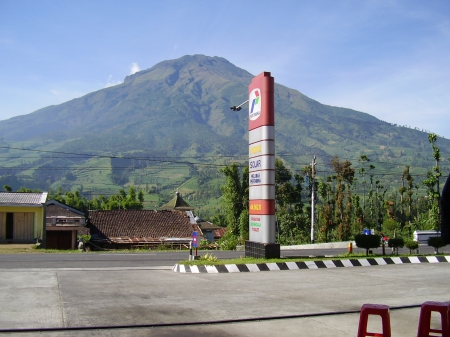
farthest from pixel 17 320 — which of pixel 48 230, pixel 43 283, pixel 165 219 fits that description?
pixel 165 219

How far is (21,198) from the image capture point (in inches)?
1241

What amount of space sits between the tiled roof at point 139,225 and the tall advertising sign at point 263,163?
27.8m

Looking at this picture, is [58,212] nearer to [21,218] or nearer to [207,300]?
[21,218]

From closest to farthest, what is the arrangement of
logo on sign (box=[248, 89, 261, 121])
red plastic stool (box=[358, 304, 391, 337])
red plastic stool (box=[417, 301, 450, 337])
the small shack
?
red plastic stool (box=[358, 304, 391, 337]), red plastic stool (box=[417, 301, 450, 337]), logo on sign (box=[248, 89, 261, 121]), the small shack

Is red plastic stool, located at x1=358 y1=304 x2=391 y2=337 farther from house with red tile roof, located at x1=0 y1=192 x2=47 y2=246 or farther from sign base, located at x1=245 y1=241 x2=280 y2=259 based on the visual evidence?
house with red tile roof, located at x1=0 y1=192 x2=47 y2=246

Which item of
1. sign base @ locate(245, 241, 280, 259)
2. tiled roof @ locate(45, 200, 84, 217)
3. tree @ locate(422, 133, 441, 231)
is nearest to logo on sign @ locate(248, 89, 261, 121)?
sign base @ locate(245, 241, 280, 259)

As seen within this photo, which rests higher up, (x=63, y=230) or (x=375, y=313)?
(x=375, y=313)

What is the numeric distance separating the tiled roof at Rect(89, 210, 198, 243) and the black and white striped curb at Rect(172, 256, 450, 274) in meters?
28.7

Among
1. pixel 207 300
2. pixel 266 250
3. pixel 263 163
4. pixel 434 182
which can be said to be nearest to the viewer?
pixel 207 300

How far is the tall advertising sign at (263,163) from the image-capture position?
1620 cm

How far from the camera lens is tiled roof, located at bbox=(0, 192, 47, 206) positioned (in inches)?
1204

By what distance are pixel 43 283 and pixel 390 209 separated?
44.8 metres

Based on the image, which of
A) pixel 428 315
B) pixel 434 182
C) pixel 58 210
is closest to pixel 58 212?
Result: pixel 58 210

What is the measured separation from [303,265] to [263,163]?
3.37 m
